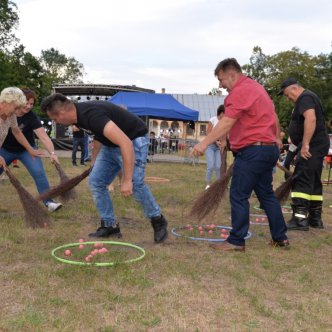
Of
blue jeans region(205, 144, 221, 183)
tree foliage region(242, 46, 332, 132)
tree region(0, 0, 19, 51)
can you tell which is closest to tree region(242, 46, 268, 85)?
tree foliage region(242, 46, 332, 132)

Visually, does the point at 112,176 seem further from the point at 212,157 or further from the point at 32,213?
the point at 212,157

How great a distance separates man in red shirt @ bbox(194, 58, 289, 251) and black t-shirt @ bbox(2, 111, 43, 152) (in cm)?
296

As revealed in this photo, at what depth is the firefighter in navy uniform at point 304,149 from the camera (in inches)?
237

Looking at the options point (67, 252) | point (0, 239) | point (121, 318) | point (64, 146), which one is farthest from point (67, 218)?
point (64, 146)

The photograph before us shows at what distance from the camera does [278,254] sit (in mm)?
4852

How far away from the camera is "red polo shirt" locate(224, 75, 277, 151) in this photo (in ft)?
14.6

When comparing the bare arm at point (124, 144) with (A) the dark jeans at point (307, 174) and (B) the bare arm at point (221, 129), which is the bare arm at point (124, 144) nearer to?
(B) the bare arm at point (221, 129)

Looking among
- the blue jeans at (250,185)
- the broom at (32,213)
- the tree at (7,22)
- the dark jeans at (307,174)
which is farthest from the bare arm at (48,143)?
the tree at (7,22)

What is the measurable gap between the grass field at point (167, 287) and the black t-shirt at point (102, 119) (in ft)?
4.18

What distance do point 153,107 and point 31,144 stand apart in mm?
11856

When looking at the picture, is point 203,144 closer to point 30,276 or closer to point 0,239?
point 30,276

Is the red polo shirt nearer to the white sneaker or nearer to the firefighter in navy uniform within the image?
the firefighter in navy uniform

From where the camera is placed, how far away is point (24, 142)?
608 centimetres

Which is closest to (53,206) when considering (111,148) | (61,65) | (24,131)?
(24,131)
